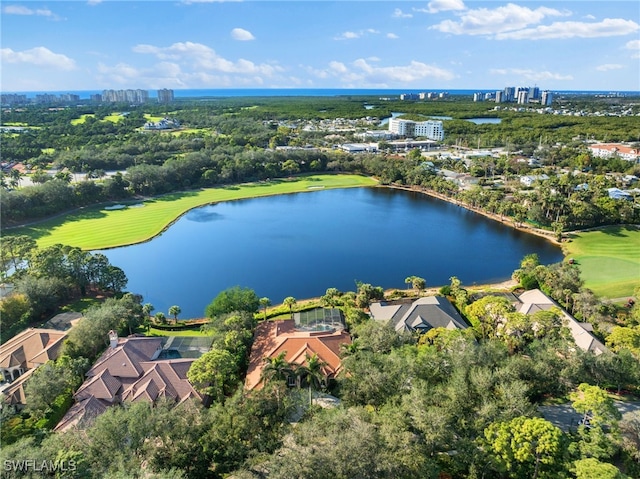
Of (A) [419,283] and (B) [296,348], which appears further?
(A) [419,283]

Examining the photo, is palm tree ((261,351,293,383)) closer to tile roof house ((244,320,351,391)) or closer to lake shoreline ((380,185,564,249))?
tile roof house ((244,320,351,391))

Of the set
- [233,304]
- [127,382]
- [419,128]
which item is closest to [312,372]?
[127,382]

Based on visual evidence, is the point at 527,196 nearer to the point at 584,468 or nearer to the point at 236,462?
the point at 584,468

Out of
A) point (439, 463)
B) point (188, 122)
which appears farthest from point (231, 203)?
point (188, 122)

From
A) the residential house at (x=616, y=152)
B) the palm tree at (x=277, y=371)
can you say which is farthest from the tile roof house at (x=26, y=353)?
the residential house at (x=616, y=152)

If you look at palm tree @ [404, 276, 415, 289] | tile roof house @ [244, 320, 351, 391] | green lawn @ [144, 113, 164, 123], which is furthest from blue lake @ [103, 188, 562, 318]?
green lawn @ [144, 113, 164, 123]

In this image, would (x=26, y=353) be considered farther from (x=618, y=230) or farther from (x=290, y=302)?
(x=618, y=230)

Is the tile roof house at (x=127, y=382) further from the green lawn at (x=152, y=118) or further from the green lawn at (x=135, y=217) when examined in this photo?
the green lawn at (x=152, y=118)
